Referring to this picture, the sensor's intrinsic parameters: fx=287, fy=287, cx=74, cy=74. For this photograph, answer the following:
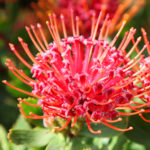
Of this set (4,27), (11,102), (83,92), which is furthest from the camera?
(4,27)

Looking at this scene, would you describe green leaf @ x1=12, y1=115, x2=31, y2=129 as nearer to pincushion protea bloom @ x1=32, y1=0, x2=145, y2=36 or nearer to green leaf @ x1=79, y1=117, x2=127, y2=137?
green leaf @ x1=79, y1=117, x2=127, y2=137

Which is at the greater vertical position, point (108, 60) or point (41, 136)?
point (108, 60)

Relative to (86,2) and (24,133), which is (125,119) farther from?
(86,2)

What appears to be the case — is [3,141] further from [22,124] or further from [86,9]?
[86,9]

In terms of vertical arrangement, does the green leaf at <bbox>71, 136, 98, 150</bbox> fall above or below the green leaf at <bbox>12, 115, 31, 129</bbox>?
below

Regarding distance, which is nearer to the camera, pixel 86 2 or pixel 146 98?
pixel 146 98

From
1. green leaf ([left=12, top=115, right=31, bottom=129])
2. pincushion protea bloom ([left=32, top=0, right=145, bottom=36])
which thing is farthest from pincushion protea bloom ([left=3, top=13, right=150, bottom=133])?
pincushion protea bloom ([left=32, top=0, right=145, bottom=36])

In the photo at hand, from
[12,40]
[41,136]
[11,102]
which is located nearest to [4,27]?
[12,40]

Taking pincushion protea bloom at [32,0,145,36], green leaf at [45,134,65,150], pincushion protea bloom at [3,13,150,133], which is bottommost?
green leaf at [45,134,65,150]

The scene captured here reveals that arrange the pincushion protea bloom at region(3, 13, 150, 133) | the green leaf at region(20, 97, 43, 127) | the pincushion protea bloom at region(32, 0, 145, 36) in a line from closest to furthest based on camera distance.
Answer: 1. the pincushion protea bloom at region(3, 13, 150, 133)
2. the green leaf at region(20, 97, 43, 127)
3. the pincushion protea bloom at region(32, 0, 145, 36)
